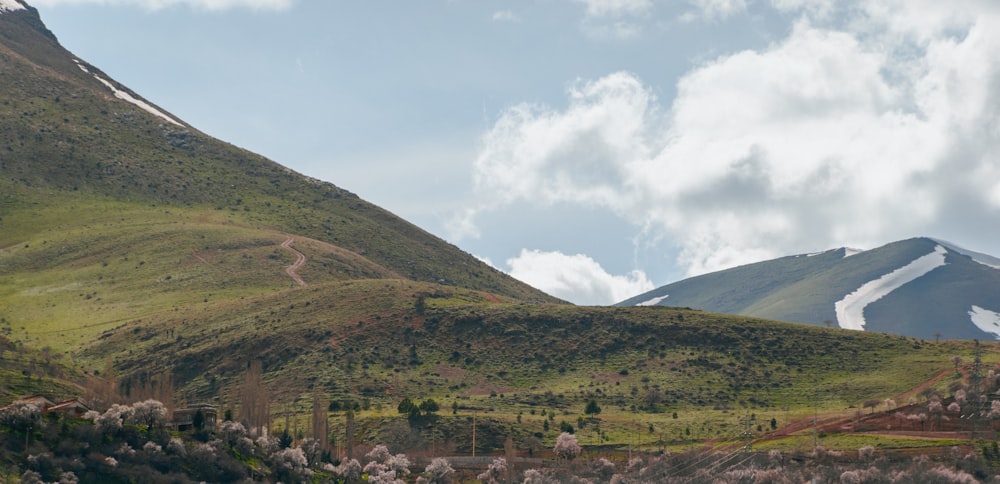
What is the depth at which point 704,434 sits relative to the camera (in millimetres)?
130625

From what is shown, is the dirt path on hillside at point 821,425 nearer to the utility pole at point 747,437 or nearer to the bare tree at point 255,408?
the utility pole at point 747,437

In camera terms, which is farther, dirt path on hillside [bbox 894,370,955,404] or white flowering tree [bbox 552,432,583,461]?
dirt path on hillside [bbox 894,370,955,404]

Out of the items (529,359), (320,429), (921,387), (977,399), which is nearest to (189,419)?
(320,429)

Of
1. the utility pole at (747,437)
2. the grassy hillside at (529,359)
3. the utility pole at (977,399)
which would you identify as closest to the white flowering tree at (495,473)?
the grassy hillside at (529,359)

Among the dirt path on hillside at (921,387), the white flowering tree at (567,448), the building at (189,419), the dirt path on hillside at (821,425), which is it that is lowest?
the white flowering tree at (567,448)

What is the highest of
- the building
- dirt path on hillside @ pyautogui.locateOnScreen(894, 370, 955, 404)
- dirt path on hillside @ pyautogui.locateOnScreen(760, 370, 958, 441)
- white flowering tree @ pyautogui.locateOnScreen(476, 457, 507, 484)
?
dirt path on hillside @ pyautogui.locateOnScreen(894, 370, 955, 404)

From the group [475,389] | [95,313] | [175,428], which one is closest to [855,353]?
[475,389]

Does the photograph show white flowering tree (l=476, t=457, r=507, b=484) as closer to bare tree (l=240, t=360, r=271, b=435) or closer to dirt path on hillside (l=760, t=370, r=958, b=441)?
bare tree (l=240, t=360, r=271, b=435)

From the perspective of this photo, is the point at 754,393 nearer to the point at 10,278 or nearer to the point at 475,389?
the point at 475,389

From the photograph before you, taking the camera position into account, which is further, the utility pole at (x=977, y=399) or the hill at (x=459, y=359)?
the hill at (x=459, y=359)

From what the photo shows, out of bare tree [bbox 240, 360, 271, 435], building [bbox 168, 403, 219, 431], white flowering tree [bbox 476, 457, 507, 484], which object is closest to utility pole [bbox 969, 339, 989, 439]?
white flowering tree [bbox 476, 457, 507, 484]

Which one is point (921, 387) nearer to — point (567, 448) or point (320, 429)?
point (567, 448)

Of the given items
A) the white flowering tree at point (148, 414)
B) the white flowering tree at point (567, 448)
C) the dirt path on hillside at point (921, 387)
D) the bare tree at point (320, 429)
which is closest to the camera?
the white flowering tree at point (148, 414)

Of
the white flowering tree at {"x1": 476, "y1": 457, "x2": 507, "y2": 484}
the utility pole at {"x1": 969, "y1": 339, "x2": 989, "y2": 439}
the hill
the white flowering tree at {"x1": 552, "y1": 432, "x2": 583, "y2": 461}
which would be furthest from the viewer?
the hill
